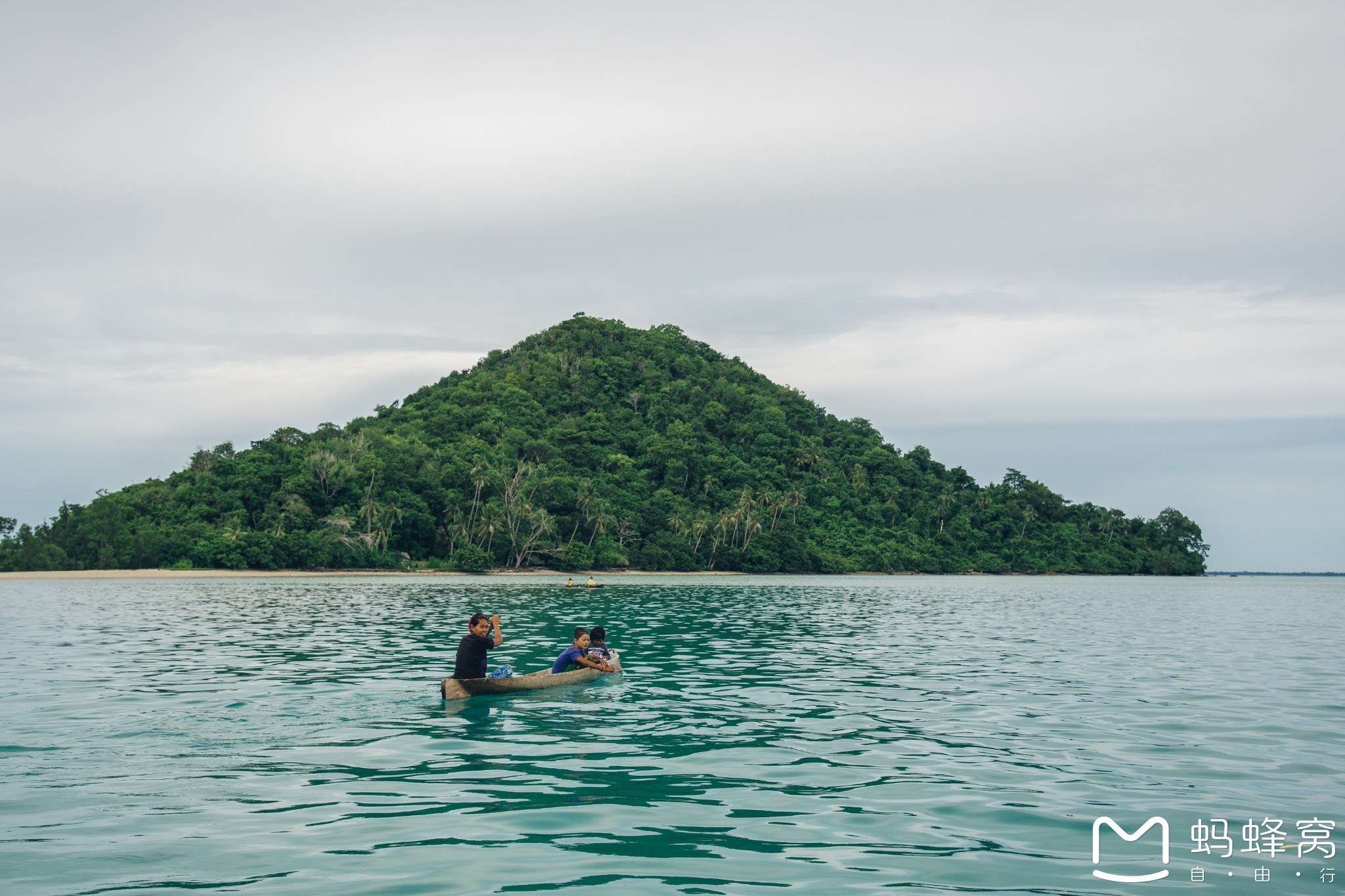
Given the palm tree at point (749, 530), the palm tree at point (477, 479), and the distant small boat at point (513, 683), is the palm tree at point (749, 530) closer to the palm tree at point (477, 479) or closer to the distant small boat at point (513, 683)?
the palm tree at point (477, 479)

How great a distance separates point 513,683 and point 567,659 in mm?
2589

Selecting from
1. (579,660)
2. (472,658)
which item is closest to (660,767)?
(472,658)

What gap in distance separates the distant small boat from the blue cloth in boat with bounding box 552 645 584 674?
0.35m

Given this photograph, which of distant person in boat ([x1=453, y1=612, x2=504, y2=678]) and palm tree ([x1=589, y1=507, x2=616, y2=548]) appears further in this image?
palm tree ([x1=589, y1=507, x2=616, y2=548])

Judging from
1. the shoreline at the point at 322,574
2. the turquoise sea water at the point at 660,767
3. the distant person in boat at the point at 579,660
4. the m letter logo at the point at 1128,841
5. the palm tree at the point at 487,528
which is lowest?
the shoreline at the point at 322,574

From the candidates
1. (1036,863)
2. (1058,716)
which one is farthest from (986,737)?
(1036,863)

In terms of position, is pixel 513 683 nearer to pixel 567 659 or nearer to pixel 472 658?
pixel 472 658

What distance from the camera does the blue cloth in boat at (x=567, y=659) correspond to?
992 inches

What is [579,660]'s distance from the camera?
25.5 metres

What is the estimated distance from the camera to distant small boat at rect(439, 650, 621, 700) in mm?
21953

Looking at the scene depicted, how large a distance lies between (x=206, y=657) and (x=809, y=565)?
151 metres

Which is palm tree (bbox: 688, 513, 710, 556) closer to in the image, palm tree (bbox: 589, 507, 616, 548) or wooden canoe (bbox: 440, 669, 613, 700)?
palm tree (bbox: 589, 507, 616, 548)

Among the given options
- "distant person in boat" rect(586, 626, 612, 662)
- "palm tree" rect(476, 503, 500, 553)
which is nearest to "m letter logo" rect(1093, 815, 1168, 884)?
"distant person in boat" rect(586, 626, 612, 662)

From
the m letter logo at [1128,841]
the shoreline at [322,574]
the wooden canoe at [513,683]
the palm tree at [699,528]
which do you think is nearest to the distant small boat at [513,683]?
the wooden canoe at [513,683]
